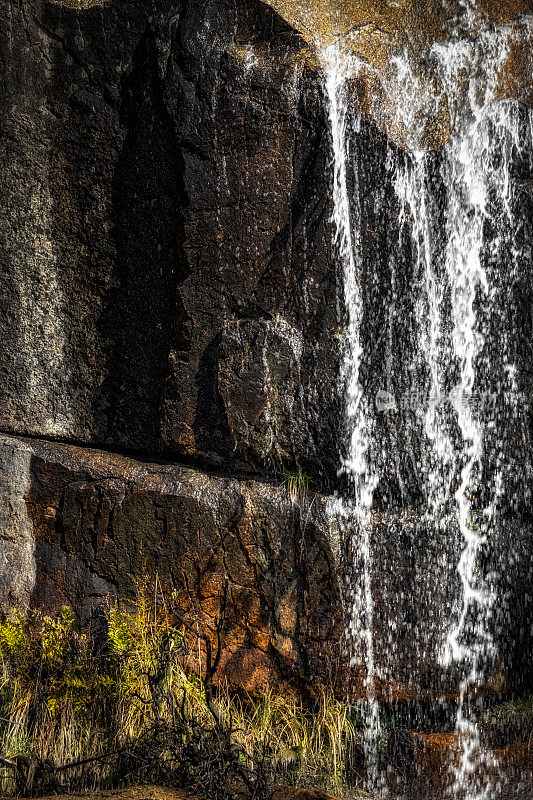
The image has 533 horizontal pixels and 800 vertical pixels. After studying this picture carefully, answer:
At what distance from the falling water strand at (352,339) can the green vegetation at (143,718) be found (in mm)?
731

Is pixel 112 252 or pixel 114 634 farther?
pixel 112 252

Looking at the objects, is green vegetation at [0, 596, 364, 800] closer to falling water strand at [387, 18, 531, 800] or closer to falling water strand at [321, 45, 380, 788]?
falling water strand at [321, 45, 380, 788]

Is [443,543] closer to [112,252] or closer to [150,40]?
[112,252]

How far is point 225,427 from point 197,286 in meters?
0.83

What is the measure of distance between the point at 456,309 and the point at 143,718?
281cm

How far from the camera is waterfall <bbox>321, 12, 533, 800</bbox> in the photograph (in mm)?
4156

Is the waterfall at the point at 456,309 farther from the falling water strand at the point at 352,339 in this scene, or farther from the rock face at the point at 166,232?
the rock face at the point at 166,232

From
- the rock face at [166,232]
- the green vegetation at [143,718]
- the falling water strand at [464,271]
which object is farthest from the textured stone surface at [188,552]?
the falling water strand at [464,271]

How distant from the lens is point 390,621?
160 inches

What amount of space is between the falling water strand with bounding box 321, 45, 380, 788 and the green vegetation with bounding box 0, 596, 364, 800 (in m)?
0.73

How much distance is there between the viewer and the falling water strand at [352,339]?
4070 mm

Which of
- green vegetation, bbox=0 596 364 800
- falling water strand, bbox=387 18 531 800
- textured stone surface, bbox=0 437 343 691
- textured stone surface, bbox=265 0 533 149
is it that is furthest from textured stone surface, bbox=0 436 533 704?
textured stone surface, bbox=265 0 533 149

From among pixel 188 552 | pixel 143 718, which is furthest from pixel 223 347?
pixel 143 718

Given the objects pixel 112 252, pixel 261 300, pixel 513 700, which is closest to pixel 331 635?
pixel 513 700
